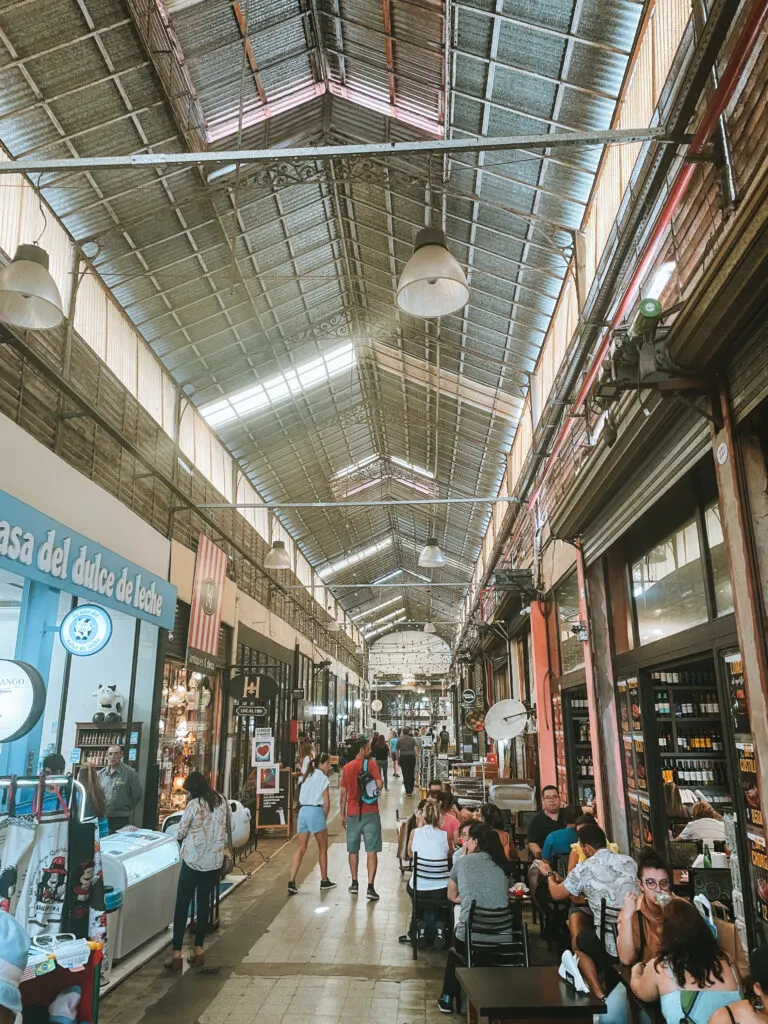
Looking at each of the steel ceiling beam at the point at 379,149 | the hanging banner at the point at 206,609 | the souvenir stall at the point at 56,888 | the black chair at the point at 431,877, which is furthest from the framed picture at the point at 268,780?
the steel ceiling beam at the point at 379,149

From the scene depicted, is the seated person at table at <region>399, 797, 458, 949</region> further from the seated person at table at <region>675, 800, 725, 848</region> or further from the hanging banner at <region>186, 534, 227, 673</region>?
the hanging banner at <region>186, 534, 227, 673</region>

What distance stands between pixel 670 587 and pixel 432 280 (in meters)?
3.58

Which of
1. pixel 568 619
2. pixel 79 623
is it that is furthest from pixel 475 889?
pixel 568 619

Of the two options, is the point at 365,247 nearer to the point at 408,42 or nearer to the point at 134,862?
the point at 408,42

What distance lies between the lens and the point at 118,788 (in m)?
7.80

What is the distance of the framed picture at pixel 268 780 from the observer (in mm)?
11312

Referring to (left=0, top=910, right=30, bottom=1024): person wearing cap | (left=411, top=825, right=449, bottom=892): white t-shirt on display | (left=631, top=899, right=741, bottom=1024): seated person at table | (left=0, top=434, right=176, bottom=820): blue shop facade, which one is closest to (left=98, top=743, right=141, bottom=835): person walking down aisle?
(left=0, top=434, right=176, bottom=820): blue shop facade

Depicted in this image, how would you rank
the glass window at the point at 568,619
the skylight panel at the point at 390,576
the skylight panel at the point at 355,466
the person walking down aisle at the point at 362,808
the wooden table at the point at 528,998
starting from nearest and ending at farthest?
the wooden table at the point at 528,998
the person walking down aisle at the point at 362,808
the glass window at the point at 568,619
the skylight panel at the point at 355,466
the skylight panel at the point at 390,576

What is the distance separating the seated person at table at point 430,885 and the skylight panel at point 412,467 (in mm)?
11766

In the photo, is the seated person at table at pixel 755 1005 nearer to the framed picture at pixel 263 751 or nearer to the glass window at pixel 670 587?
the glass window at pixel 670 587

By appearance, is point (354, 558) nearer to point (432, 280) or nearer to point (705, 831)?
point (705, 831)

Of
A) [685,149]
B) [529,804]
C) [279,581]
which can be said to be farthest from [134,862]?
[279,581]

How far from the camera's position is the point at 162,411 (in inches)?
438

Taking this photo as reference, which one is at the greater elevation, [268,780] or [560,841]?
[268,780]
